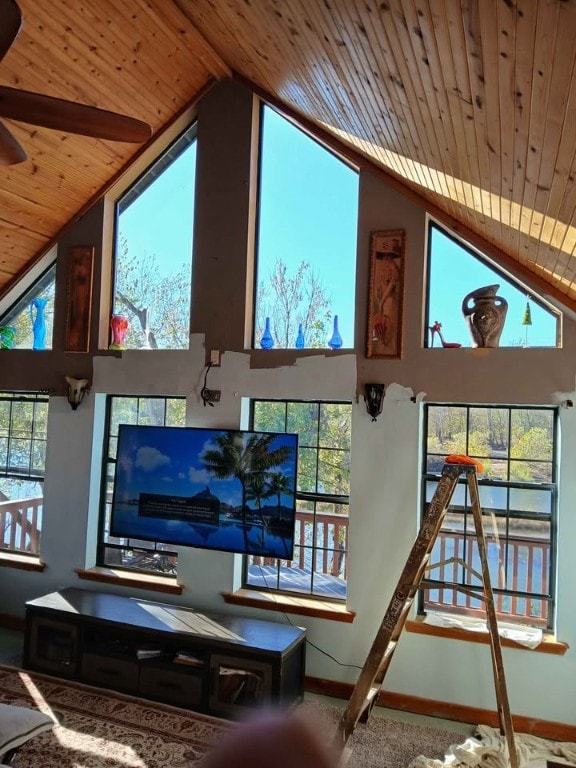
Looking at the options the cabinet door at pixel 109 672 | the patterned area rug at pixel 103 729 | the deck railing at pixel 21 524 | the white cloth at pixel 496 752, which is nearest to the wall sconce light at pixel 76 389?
the deck railing at pixel 21 524

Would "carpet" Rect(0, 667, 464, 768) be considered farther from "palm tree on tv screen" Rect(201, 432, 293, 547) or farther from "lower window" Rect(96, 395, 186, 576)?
"palm tree on tv screen" Rect(201, 432, 293, 547)

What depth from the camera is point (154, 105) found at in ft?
14.5

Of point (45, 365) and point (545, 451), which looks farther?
point (45, 365)

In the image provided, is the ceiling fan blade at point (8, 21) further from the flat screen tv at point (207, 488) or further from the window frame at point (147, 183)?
the flat screen tv at point (207, 488)

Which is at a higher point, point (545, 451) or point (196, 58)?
point (196, 58)

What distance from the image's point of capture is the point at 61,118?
2482 mm

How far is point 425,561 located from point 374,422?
1035 mm

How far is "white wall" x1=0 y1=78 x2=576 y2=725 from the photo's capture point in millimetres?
3617

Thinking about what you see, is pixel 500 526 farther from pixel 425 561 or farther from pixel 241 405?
pixel 241 405

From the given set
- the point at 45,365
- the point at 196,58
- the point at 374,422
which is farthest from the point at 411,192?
the point at 45,365

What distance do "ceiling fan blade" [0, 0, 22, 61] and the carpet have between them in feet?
11.1

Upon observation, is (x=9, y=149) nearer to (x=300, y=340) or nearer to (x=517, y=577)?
(x=300, y=340)

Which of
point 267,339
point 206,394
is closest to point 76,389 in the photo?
point 206,394

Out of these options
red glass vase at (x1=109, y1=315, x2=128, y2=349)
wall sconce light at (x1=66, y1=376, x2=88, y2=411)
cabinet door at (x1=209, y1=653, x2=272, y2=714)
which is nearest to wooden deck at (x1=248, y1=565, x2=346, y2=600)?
cabinet door at (x1=209, y1=653, x2=272, y2=714)
